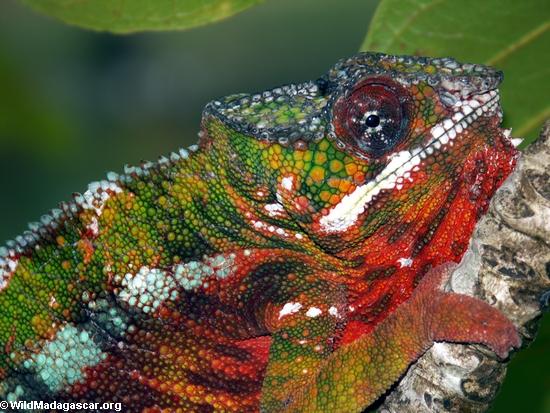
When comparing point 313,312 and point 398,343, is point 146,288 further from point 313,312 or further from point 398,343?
point 398,343

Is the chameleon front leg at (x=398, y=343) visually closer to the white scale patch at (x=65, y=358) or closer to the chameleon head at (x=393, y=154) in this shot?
the chameleon head at (x=393, y=154)

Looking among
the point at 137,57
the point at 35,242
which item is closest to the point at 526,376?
the point at 35,242

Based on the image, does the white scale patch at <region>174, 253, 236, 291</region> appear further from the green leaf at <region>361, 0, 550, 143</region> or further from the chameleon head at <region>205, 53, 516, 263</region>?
the green leaf at <region>361, 0, 550, 143</region>

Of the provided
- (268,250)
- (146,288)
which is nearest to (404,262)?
(268,250)

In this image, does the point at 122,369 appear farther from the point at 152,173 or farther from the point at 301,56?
the point at 301,56

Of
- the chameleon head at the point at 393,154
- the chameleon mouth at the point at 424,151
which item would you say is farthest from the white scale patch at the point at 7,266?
the chameleon mouth at the point at 424,151

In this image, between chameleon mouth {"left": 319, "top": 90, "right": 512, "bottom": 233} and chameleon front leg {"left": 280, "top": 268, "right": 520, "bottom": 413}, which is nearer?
chameleon front leg {"left": 280, "top": 268, "right": 520, "bottom": 413}

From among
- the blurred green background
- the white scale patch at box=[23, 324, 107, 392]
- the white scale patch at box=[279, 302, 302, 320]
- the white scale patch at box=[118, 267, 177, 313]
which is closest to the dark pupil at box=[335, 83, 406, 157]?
the white scale patch at box=[279, 302, 302, 320]
